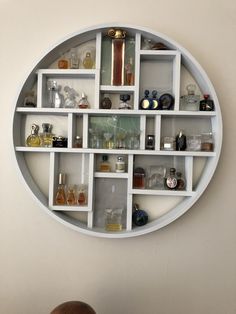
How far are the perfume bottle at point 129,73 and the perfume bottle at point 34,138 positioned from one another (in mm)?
405

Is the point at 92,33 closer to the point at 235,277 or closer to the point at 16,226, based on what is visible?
the point at 16,226

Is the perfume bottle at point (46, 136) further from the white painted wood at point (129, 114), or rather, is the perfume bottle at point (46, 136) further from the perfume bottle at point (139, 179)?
the perfume bottle at point (139, 179)

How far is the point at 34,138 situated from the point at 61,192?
0.79 ft

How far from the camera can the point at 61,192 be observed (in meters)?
1.19

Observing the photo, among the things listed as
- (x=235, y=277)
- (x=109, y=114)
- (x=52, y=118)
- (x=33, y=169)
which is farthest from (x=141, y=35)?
(x=235, y=277)

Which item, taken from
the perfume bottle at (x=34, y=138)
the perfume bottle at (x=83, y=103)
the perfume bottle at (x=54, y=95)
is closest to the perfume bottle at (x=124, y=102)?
the perfume bottle at (x=83, y=103)

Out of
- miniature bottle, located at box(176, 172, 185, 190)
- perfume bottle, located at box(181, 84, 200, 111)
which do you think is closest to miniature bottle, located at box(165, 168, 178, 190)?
miniature bottle, located at box(176, 172, 185, 190)

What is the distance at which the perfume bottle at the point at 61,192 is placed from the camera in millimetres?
1184

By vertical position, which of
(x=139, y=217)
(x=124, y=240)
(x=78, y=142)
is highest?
(x=78, y=142)

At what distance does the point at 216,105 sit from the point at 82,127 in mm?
523

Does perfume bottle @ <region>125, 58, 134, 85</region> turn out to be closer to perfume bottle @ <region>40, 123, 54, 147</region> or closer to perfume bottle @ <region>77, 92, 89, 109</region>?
perfume bottle @ <region>77, 92, 89, 109</region>

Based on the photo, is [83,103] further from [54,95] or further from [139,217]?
[139,217]

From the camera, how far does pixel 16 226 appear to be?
123 centimetres

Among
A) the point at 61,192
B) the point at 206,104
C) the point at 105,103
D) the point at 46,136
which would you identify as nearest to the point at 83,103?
the point at 105,103
